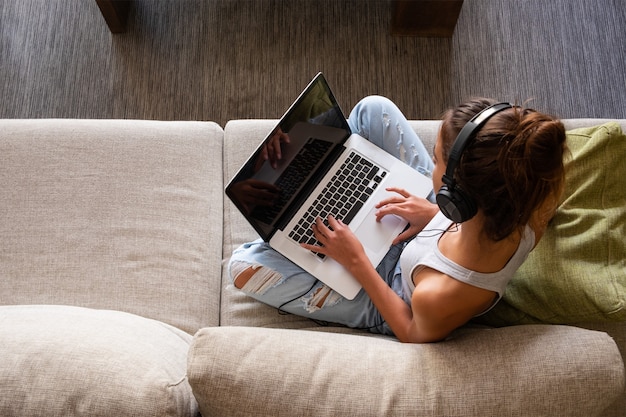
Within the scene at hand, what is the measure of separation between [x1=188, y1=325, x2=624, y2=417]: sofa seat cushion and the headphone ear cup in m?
0.27

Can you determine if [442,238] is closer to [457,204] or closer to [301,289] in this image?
[457,204]

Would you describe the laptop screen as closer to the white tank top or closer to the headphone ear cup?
the white tank top

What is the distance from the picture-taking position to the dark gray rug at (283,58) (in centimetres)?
211

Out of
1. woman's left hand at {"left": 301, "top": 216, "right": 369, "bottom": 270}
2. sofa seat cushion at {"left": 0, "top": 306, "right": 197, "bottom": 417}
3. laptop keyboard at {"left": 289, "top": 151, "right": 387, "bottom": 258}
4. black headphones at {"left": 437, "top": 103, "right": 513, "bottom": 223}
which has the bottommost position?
sofa seat cushion at {"left": 0, "top": 306, "right": 197, "bottom": 417}

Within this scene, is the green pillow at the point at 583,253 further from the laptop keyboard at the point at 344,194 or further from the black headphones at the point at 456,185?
the laptop keyboard at the point at 344,194

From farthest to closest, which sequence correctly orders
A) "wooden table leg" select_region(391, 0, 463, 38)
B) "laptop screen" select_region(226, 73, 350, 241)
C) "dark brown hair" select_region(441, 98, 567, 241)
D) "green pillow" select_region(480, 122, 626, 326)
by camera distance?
"wooden table leg" select_region(391, 0, 463, 38)
"laptop screen" select_region(226, 73, 350, 241)
"green pillow" select_region(480, 122, 626, 326)
"dark brown hair" select_region(441, 98, 567, 241)

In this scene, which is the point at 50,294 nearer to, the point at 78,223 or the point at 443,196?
the point at 78,223

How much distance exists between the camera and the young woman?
0.87 metres

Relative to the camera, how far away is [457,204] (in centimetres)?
92

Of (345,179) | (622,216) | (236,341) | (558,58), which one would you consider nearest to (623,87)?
(558,58)

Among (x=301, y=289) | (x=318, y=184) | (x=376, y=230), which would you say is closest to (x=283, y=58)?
(x=318, y=184)

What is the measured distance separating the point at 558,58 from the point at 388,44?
637 millimetres

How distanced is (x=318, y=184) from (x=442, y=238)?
0.43 metres

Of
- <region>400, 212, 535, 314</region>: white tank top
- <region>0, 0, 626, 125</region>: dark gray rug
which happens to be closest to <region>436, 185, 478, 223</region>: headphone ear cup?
<region>400, 212, 535, 314</region>: white tank top
